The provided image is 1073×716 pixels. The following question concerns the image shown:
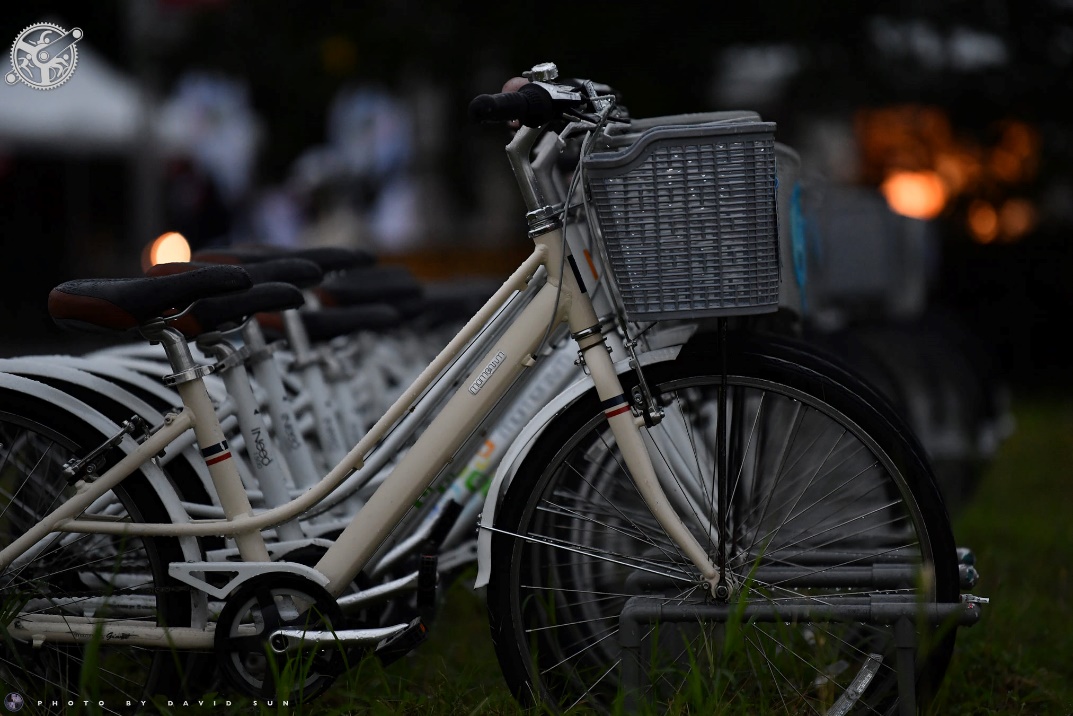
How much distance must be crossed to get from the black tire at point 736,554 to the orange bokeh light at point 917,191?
18.9 feet

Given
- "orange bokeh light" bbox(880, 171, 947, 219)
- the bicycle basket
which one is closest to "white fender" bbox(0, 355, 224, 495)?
the bicycle basket

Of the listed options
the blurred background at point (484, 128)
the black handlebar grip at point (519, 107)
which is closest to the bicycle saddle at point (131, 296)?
the black handlebar grip at point (519, 107)

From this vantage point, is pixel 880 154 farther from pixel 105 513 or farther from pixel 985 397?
pixel 105 513

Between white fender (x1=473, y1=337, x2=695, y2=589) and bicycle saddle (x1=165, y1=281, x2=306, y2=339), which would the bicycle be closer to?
white fender (x1=473, y1=337, x2=695, y2=589)

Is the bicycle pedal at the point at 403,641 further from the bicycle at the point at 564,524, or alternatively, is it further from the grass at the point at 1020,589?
the grass at the point at 1020,589

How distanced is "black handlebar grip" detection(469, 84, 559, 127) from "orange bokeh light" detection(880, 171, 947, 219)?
6.09 m

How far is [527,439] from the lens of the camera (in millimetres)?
2824

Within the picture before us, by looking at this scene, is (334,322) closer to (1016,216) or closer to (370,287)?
(370,287)

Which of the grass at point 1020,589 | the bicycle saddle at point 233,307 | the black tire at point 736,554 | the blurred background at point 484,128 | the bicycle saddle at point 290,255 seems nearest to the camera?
the black tire at point 736,554

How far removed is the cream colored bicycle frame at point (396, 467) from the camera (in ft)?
9.16

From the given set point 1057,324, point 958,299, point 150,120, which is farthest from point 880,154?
point 150,120

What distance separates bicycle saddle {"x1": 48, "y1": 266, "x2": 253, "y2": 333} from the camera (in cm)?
284

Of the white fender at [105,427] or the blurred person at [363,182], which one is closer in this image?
the white fender at [105,427]

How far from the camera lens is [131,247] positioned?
12594 mm
